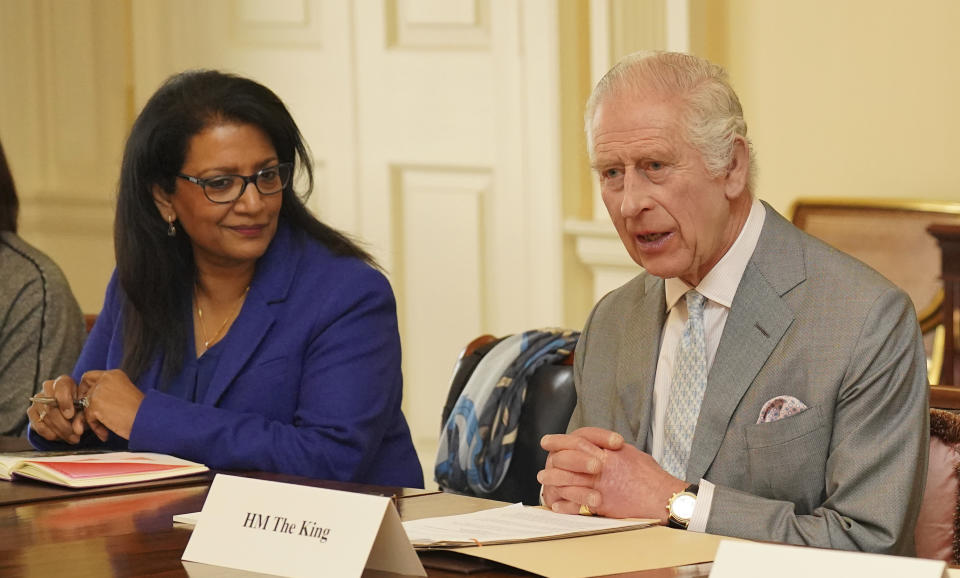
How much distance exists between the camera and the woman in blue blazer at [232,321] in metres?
2.36

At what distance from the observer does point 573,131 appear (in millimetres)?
4496

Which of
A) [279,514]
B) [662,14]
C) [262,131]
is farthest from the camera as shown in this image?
[662,14]

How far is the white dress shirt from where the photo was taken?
6.73 feet

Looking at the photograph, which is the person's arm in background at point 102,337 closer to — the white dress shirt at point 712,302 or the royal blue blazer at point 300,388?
the royal blue blazer at point 300,388

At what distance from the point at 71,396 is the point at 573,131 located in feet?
7.85

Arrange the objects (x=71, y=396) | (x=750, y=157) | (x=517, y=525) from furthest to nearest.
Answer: (x=71, y=396)
(x=750, y=157)
(x=517, y=525)

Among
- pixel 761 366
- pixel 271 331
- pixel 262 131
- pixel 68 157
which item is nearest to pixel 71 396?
pixel 271 331

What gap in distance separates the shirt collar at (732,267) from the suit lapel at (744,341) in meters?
0.03

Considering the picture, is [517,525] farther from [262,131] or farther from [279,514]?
[262,131]

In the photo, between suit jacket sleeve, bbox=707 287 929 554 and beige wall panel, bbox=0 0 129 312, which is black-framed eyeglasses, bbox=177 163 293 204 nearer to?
suit jacket sleeve, bbox=707 287 929 554

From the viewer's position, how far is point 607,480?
1863 millimetres

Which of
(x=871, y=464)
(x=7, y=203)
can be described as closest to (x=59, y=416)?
(x=7, y=203)

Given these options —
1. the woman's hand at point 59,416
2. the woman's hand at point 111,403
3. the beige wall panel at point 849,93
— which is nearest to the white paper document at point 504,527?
the woman's hand at point 111,403

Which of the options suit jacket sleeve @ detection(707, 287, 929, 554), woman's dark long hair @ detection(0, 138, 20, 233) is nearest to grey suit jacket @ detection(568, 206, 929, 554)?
suit jacket sleeve @ detection(707, 287, 929, 554)
